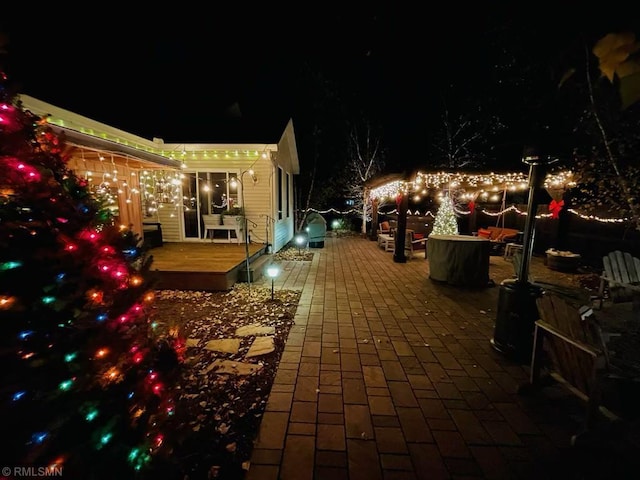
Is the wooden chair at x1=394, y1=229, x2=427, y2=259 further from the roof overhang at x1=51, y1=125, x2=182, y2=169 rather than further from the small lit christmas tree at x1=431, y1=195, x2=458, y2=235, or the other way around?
the roof overhang at x1=51, y1=125, x2=182, y2=169

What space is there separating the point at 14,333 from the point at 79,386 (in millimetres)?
346

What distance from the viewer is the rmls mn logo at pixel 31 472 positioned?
104cm

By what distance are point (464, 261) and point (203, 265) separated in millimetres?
6522

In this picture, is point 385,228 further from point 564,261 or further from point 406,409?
point 406,409

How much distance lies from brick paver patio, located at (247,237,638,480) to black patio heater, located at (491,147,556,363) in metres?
0.26

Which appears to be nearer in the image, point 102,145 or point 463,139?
point 102,145

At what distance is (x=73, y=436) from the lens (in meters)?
1.28

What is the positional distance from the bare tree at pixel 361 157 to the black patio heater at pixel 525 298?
17082 millimetres

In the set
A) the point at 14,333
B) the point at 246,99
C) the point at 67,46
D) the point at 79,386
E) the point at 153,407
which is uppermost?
the point at 246,99

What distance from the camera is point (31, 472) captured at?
109cm

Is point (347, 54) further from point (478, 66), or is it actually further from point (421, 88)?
point (478, 66)

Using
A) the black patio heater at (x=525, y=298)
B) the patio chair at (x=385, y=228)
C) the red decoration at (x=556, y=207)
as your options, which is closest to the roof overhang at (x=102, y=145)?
the black patio heater at (x=525, y=298)

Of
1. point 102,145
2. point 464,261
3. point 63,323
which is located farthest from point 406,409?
point 102,145

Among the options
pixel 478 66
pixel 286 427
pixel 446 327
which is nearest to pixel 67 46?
pixel 286 427
